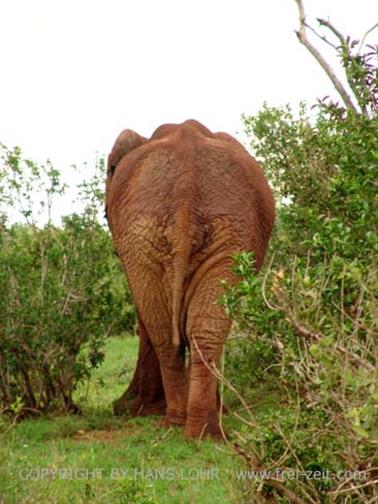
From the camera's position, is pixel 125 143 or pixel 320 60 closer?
pixel 320 60

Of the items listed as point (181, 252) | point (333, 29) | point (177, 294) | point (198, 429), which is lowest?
point (198, 429)

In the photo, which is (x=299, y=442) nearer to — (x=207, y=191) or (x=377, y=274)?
(x=377, y=274)

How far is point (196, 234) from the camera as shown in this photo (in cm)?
808

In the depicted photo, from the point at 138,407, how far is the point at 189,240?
2.42 meters

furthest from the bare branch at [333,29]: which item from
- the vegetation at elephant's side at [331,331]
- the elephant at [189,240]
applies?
the elephant at [189,240]

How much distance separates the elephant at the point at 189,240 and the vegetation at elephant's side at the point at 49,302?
41.6 inches

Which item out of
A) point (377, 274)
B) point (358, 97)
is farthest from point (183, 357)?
point (377, 274)

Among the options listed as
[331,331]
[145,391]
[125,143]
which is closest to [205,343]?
[145,391]

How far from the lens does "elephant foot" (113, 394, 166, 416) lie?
385 inches

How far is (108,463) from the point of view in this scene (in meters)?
7.28

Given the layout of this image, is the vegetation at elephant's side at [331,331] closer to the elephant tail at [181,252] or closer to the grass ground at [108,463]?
the grass ground at [108,463]

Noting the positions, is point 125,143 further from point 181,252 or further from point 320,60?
point 320,60

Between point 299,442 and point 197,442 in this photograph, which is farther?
point 197,442

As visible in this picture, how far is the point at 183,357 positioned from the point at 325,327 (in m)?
3.72
